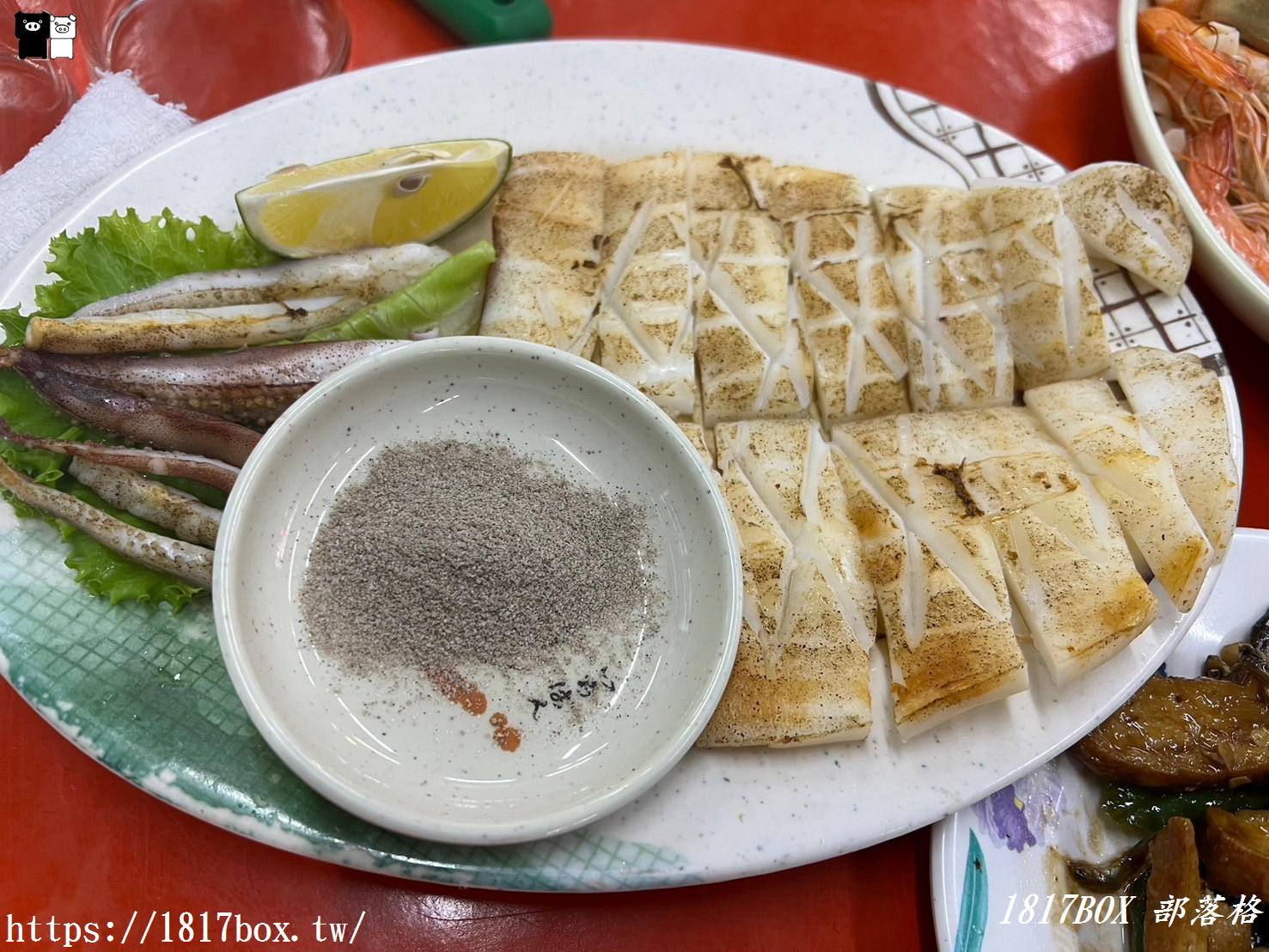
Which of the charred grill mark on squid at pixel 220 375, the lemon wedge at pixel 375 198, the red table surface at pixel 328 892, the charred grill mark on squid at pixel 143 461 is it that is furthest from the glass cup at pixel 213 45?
the red table surface at pixel 328 892

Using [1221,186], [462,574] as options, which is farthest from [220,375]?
[1221,186]

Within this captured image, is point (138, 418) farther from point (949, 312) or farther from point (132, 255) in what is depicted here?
point (949, 312)

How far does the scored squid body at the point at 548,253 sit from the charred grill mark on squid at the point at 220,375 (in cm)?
36

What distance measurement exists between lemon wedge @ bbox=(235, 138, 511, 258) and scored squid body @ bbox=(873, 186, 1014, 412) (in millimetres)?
1179

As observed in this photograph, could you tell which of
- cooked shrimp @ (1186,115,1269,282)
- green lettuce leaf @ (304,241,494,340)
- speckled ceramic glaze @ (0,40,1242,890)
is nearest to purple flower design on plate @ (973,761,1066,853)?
speckled ceramic glaze @ (0,40,1242,890)

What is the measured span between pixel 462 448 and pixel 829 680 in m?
1.03

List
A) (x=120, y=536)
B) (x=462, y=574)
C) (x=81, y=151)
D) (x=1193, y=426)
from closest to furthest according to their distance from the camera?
(x=462, y=574), (x=120, y=536), (x=1193, y=426), (x=81, y=151)

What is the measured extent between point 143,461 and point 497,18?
1805 mm

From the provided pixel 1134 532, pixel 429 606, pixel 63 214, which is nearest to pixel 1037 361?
pixel 1134 532

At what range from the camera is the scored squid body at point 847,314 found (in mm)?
2373

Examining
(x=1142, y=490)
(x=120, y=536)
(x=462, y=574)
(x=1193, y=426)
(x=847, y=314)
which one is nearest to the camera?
(x=462, y=574)

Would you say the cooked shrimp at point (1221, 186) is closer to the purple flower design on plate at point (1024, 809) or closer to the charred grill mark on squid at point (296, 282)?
the purple flower design on plate at point (1024, 809)

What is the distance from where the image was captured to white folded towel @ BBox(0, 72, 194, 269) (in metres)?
2.49

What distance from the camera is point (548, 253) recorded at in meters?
2.35
